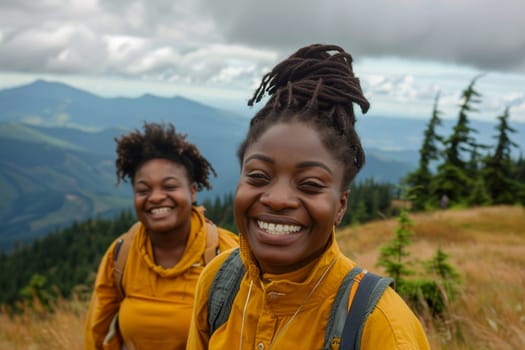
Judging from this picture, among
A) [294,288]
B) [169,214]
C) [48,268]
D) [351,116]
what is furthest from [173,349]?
[48,268]

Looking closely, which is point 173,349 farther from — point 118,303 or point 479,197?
point 479,197

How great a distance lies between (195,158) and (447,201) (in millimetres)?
29216

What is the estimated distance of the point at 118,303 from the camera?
3.30 m

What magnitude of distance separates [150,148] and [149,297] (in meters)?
1.11

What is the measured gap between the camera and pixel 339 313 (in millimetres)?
1517

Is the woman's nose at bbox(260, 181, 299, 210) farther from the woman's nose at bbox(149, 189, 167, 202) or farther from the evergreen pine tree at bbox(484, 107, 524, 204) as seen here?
the evergreen pine tree at bbox(484, 107, 524, 204)

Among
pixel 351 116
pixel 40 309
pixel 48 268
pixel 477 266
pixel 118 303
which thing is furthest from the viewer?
pixel 48 268

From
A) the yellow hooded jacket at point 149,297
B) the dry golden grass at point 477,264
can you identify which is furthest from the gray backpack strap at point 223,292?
the dry golden grass at point 477,264

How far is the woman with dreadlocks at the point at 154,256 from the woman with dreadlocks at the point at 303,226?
4.43ft

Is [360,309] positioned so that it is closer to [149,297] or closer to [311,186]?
[311,186]

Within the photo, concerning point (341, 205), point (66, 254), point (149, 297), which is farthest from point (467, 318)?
point (66, 254)

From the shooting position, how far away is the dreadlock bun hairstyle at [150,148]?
3.53 metres

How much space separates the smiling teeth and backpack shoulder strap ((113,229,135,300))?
1.93 metres

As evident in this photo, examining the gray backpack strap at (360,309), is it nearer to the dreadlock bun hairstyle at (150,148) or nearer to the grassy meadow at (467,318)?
the grassy meadow at (467,318)
